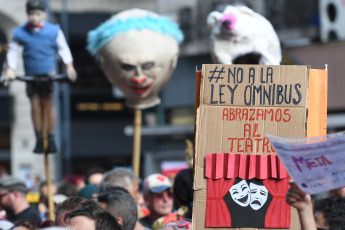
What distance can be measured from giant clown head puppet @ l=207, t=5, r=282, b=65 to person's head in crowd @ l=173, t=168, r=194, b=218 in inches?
55.1

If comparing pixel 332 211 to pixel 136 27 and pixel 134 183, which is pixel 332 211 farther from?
pixel 136 27

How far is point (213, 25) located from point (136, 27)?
3.21 feet

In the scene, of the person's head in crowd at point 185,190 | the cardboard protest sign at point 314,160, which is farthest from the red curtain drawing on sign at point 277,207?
the person's head in crowd at point 185,190

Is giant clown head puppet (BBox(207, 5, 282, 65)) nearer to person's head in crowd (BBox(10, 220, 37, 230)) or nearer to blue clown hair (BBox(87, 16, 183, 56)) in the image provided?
blue clown hair (BBox(87, 16, 183, 56))

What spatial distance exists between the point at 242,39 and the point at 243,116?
119 inches

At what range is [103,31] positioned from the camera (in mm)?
7891

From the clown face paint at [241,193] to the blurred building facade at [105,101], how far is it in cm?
1500

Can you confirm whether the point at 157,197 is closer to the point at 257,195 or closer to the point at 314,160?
the point at 257,195

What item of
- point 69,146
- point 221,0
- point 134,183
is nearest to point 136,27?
point 134,183

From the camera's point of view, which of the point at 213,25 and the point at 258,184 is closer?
the point at 258,184

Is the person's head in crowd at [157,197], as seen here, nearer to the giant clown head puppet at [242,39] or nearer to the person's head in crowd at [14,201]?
the person's head in crowd at [14,201]

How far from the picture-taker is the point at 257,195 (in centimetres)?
409

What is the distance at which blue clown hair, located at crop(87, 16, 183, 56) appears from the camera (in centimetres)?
785

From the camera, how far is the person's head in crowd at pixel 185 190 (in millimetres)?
5816
